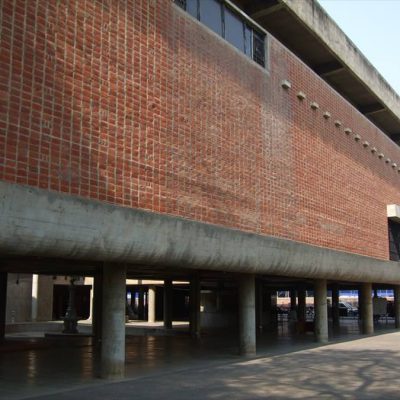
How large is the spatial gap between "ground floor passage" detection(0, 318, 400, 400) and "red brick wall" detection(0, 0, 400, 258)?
179 inches

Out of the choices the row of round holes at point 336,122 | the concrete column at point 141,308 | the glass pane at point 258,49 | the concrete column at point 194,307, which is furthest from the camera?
the concrete column at point 141,308

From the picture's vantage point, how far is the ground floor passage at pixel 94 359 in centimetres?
1381

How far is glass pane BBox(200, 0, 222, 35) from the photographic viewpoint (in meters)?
17.8

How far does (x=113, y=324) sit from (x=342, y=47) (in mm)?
19499

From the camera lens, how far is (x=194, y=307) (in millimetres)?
30438

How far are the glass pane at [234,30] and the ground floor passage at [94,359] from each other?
10.8m

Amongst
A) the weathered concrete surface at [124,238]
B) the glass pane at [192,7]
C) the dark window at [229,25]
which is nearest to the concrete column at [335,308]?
the weathered concrete surface at [124,238]

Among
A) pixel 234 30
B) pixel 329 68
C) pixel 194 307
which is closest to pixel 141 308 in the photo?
pixel 194 307

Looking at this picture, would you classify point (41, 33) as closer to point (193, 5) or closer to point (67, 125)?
point (67, 125)

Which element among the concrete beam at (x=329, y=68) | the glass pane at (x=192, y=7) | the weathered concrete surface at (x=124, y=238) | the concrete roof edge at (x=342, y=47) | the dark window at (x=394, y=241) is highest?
the concrete roof edge at (x=342, y=47)

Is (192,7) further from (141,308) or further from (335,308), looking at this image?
(141,308)

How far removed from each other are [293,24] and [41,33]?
14.8 metres

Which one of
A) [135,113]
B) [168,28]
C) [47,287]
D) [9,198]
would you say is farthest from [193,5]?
[47,287]

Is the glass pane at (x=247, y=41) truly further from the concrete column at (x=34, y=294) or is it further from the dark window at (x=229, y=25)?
the concrete column at (x=34, y=294)
